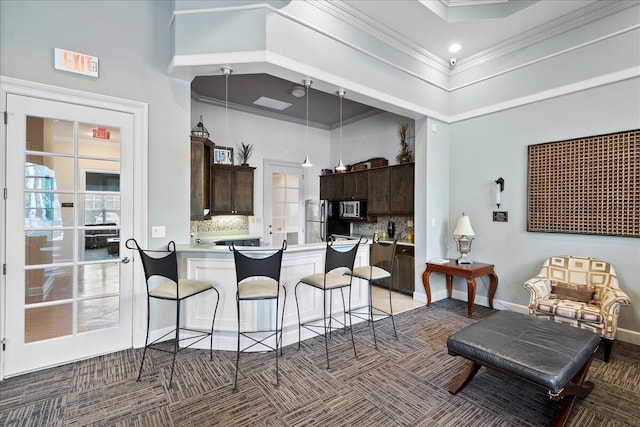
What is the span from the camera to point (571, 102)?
3592 mm

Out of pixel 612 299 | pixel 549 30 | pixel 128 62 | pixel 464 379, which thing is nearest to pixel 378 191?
pixel 549 30

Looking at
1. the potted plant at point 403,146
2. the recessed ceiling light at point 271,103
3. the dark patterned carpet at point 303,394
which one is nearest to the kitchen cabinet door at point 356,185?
the potted plant at point 403,146

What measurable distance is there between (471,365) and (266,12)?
370 centimetres

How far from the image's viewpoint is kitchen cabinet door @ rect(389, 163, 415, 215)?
4961 millimetres

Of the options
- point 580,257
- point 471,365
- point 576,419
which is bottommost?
point 576,419

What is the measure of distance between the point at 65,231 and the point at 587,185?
5.50 m

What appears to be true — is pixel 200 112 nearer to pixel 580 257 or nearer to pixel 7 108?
pixel 7 108

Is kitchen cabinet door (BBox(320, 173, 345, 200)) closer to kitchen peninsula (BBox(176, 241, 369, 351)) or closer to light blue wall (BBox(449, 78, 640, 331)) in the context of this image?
light blue wall (BBox(449, 78, 640, 331))

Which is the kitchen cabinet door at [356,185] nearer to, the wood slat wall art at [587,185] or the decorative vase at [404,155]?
the decorative vase at [404,155]

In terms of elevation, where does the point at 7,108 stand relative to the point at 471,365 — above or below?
above

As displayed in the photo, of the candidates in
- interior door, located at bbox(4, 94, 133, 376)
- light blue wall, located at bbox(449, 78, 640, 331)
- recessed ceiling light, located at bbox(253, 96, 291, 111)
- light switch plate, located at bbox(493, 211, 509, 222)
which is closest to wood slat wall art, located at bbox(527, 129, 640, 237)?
light blue wall, located at bbox(449, 78, 640, 331)

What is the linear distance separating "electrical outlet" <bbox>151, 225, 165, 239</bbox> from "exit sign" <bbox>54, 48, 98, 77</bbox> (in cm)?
153

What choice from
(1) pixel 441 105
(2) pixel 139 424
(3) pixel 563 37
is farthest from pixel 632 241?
(2) pixel 139 424

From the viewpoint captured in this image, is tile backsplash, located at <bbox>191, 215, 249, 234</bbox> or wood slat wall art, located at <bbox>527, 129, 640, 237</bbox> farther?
tile backsplash, located at <bbox>191, 215, 249, 234</bbox>
